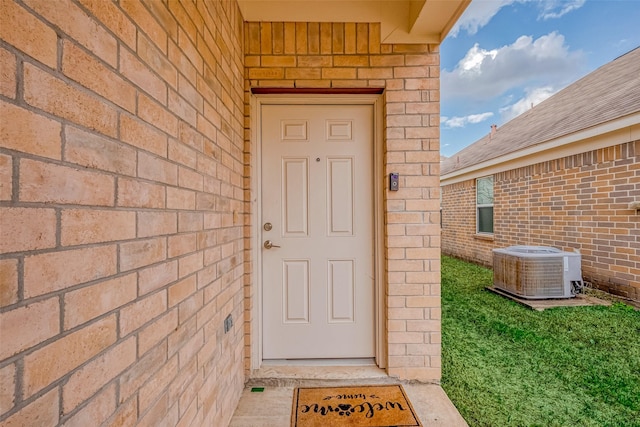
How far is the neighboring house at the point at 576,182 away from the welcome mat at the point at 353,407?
3.67 metres

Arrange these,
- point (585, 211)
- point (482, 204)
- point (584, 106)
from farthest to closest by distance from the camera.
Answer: point (482, 204) → point (584, 106) → point (585, 211)

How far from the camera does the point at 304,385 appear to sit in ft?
6.50

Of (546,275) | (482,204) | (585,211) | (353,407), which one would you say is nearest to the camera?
(353,407)

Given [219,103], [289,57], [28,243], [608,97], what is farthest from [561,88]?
[28,243]

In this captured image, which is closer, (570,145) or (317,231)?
(317,231)

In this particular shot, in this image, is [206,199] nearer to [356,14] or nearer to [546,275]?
[356,14]

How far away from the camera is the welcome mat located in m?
1.65

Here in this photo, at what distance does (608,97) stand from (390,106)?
4.59 meters

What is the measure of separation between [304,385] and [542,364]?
1.87 metres

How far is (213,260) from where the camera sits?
1.43 m

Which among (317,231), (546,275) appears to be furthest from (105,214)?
(546,275)

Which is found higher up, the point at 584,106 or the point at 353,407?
the point at 584,106

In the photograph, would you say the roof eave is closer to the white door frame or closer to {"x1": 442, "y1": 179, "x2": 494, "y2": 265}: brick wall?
{"x1": 442, "y1": 179, "x2": 494, "y2": 265}: brick wall

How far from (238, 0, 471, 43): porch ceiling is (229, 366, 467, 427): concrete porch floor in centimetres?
244
